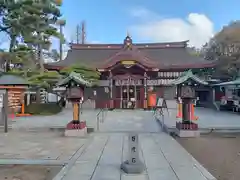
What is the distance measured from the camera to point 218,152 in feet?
25.5

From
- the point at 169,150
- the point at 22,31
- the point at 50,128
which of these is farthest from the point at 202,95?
A: the point at 169,150

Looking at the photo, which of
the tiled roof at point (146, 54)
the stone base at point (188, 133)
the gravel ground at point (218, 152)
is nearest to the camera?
the gravel ground at point (218, 152)

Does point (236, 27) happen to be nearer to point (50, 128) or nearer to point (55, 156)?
point (50, 128)

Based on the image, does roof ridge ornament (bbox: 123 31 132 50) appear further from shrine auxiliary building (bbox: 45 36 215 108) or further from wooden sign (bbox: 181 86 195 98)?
wooden sign (bbox: 181 86 195 98)

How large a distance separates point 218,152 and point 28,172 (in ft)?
16.9

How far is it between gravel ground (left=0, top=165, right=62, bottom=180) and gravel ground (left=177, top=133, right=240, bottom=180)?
3.44 m

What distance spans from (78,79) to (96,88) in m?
16.4

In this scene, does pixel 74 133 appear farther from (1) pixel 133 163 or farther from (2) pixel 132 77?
(2) pixel 132 77

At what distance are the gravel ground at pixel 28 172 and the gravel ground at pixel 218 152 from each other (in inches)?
135

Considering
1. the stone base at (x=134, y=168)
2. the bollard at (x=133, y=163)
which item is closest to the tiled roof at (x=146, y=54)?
the bollard at (x=133, y=163)

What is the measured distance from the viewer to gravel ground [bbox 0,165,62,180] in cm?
550

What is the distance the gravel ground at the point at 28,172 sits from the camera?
550 cm

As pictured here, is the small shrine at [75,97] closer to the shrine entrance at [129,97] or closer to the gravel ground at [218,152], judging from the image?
the gravel ground at [218,152]

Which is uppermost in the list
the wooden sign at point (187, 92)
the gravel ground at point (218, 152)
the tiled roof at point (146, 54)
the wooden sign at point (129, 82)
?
the tiled roof at point (146, 54)
